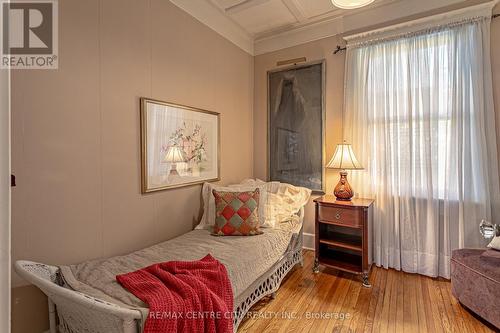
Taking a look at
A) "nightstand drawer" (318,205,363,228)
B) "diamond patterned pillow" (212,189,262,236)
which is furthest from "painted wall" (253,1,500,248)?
"diamond patterned pillow" (212,189,262,236)

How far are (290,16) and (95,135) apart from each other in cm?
243

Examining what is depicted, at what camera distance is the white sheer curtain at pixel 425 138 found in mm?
2213

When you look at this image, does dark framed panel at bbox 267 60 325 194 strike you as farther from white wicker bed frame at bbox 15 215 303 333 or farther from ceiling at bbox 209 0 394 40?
white wicker bed frame at bbox 15 215 303 333

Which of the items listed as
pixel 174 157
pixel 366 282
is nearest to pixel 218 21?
pixel 174 157

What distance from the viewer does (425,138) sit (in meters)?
2.43

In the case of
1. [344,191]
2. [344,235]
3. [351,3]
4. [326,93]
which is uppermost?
[351,3]

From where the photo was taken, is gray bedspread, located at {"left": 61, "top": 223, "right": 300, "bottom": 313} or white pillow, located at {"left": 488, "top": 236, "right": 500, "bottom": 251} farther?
white pillow, located at {"left": 488, "top": 236, "right": 500, "bottom": 251}

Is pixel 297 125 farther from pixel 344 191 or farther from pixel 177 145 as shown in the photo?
pixel 177 145

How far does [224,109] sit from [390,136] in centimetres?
184

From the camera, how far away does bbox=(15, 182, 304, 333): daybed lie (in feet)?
3.61

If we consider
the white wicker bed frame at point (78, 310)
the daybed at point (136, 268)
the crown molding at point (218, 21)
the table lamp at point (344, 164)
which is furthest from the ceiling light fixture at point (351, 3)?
the white wicker bed frame at point (78, 310)

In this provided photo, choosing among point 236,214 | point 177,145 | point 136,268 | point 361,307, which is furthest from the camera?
point 177,145

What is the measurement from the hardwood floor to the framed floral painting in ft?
4.31

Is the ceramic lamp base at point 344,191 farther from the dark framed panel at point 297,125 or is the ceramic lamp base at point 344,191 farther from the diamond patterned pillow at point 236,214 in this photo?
the diamond patterned pillow at point 236,214
